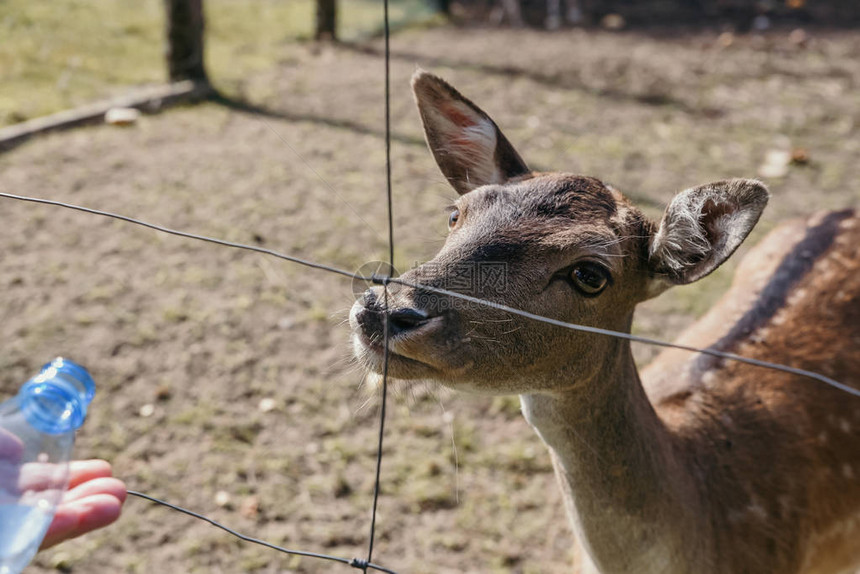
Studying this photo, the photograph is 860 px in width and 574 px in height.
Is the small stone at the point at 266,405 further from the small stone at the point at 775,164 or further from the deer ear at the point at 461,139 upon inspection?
the small stone at the point at 775,164

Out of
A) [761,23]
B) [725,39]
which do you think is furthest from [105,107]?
[761,23]

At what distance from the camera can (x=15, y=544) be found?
5.48 feet

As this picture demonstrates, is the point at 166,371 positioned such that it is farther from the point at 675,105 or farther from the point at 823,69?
the point at 823,69

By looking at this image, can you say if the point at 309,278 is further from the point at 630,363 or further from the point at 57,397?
the point at 57,397

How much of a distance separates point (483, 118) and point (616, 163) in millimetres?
3944

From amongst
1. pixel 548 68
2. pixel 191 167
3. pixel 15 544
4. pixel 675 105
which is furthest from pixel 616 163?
pixel 15 544

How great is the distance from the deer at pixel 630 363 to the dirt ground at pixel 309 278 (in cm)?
33

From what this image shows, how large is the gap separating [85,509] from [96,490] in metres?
0.07

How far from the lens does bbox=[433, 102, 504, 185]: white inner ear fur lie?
7.22 ft

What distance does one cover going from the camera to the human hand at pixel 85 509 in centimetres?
175

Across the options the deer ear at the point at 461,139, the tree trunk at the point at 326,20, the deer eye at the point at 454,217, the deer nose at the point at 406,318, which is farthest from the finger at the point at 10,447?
the tree trunk at the point at 326,20

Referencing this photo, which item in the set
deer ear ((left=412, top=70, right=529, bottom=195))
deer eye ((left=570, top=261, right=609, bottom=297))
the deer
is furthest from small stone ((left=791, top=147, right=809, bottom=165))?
deer eye ((left=570, top=261, right=609, bottom=297))

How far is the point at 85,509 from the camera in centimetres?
176

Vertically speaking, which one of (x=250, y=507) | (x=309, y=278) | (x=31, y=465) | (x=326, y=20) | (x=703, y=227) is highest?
(x=703, y=227)
